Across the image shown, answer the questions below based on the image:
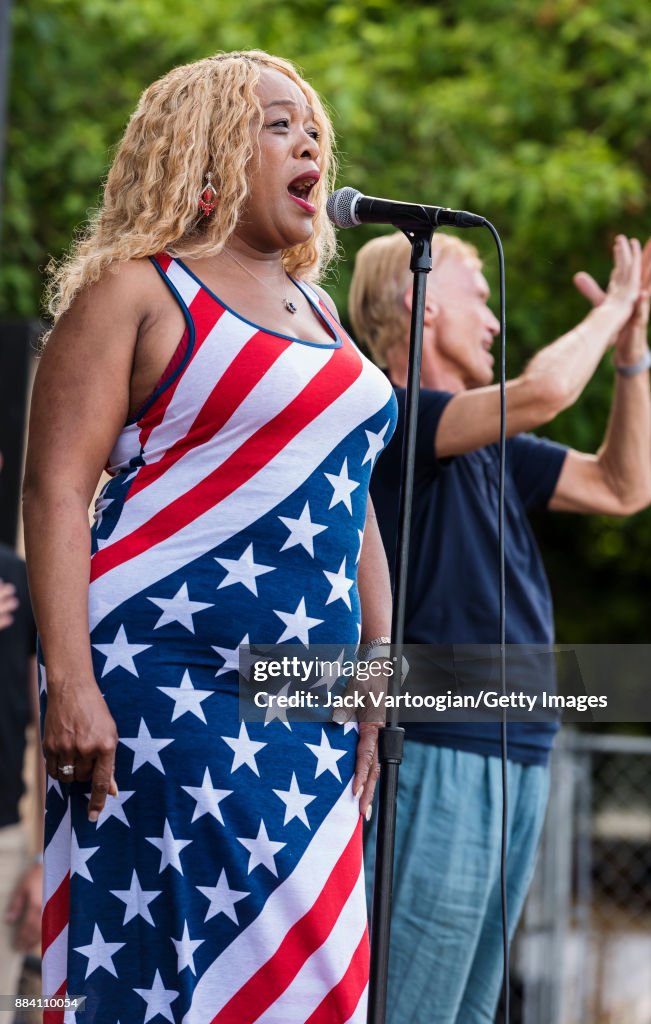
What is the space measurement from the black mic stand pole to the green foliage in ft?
12.8

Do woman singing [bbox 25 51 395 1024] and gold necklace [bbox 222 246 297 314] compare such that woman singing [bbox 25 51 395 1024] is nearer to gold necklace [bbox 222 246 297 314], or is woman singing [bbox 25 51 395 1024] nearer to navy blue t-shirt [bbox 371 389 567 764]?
gold necklace [bbox 222 246 297 314]

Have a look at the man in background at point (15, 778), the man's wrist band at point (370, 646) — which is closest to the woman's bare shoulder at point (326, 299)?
→ the man's wrist band at point (370, 646)

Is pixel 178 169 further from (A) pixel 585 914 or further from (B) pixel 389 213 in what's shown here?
(A) pixel 585 914

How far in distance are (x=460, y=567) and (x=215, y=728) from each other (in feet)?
3.65

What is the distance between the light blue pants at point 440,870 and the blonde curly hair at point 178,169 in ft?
4.01

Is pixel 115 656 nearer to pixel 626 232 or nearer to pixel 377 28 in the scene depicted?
pixel 626 232

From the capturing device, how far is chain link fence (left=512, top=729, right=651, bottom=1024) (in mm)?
5594

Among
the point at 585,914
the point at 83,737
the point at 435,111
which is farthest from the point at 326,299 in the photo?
the point at 435,111

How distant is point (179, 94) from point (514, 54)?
5.16 metres

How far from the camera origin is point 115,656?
6.21 feet

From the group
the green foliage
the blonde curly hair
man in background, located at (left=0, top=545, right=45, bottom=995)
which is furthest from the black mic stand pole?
the green foliage

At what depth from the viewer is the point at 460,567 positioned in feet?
9.48

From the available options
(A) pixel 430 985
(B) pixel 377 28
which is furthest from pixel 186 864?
(B) pixel 377 28

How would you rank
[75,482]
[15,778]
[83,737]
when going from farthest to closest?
[15,778], [75,482], [83,737]
